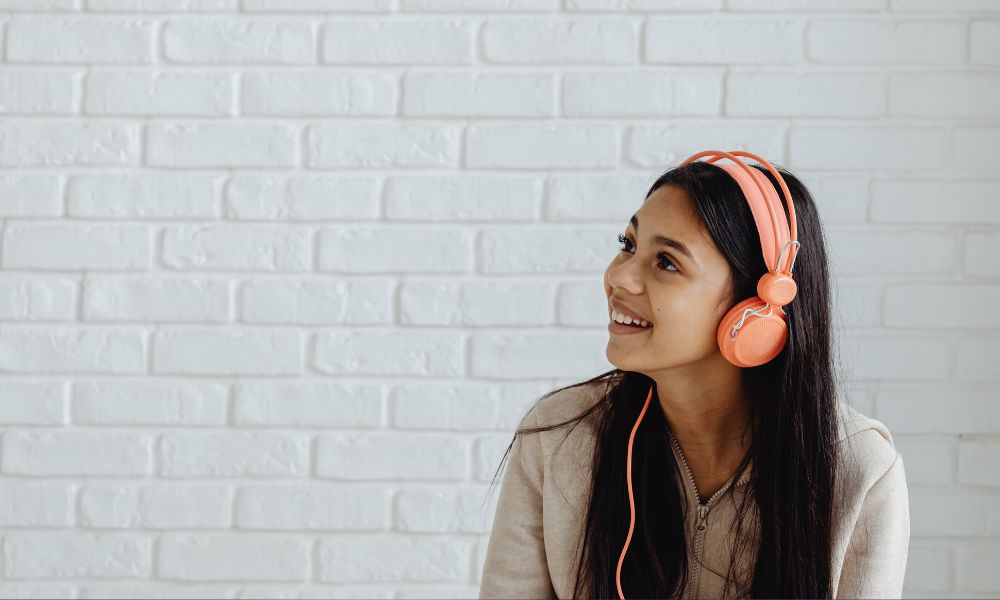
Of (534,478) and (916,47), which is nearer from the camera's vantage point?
(534,478)

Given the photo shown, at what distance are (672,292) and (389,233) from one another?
696mm

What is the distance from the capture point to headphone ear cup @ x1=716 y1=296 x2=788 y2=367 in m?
1.33

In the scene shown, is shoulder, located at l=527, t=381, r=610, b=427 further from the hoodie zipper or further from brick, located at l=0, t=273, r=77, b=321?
brick, located at l=0, t=273, r=77, b=321

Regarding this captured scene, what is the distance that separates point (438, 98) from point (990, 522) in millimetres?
1270

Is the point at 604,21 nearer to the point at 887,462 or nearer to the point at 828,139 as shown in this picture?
the point at 828,139

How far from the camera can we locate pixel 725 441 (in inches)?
58.9

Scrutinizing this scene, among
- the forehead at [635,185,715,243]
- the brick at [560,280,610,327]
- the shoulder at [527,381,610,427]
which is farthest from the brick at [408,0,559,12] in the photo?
the shoulder at [527,381,610,427]

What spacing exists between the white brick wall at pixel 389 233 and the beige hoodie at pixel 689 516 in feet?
1.28

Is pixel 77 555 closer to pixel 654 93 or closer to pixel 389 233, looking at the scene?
pixel 389 233

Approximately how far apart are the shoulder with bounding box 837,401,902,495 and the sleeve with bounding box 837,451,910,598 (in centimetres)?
1

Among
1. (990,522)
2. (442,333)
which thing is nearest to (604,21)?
(442,333)

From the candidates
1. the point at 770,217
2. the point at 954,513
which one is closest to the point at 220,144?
the point at 770,217

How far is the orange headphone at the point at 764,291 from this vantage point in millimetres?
1318

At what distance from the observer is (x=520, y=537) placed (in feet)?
4.91
